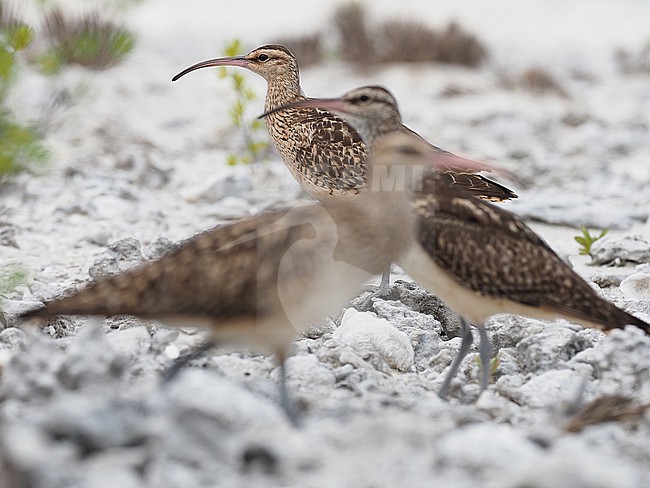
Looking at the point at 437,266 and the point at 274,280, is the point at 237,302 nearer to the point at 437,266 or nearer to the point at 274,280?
the point at 274,280

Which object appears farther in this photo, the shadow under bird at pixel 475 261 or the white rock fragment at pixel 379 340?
the white rock fragment at pixel 379 340

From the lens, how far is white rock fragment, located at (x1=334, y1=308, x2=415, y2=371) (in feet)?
16.6

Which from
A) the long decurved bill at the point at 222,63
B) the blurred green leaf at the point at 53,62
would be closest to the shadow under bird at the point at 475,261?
the blurred green leaf at the point at 53,62

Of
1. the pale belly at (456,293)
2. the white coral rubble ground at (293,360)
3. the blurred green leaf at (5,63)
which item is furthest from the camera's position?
the blurred green leaf at (5,63)

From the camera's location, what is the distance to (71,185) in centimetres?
903

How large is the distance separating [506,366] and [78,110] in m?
8.49

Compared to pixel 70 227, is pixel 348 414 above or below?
above

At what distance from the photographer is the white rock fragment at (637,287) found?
614 centimetres

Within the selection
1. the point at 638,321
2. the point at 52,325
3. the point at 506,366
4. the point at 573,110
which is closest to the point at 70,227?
the point at 52,325

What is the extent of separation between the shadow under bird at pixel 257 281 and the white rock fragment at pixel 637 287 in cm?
263

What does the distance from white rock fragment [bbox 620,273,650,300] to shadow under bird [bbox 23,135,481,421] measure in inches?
103

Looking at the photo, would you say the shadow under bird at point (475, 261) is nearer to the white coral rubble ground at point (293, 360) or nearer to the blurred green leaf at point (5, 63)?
the white coral rubble ground at point (293, 360)

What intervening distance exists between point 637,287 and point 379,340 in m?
1.90

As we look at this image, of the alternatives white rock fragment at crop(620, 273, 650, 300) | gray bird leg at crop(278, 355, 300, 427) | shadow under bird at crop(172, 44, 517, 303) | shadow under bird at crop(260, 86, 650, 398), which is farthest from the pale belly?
shadow under bird at crop(172, 44, 517, 303)
